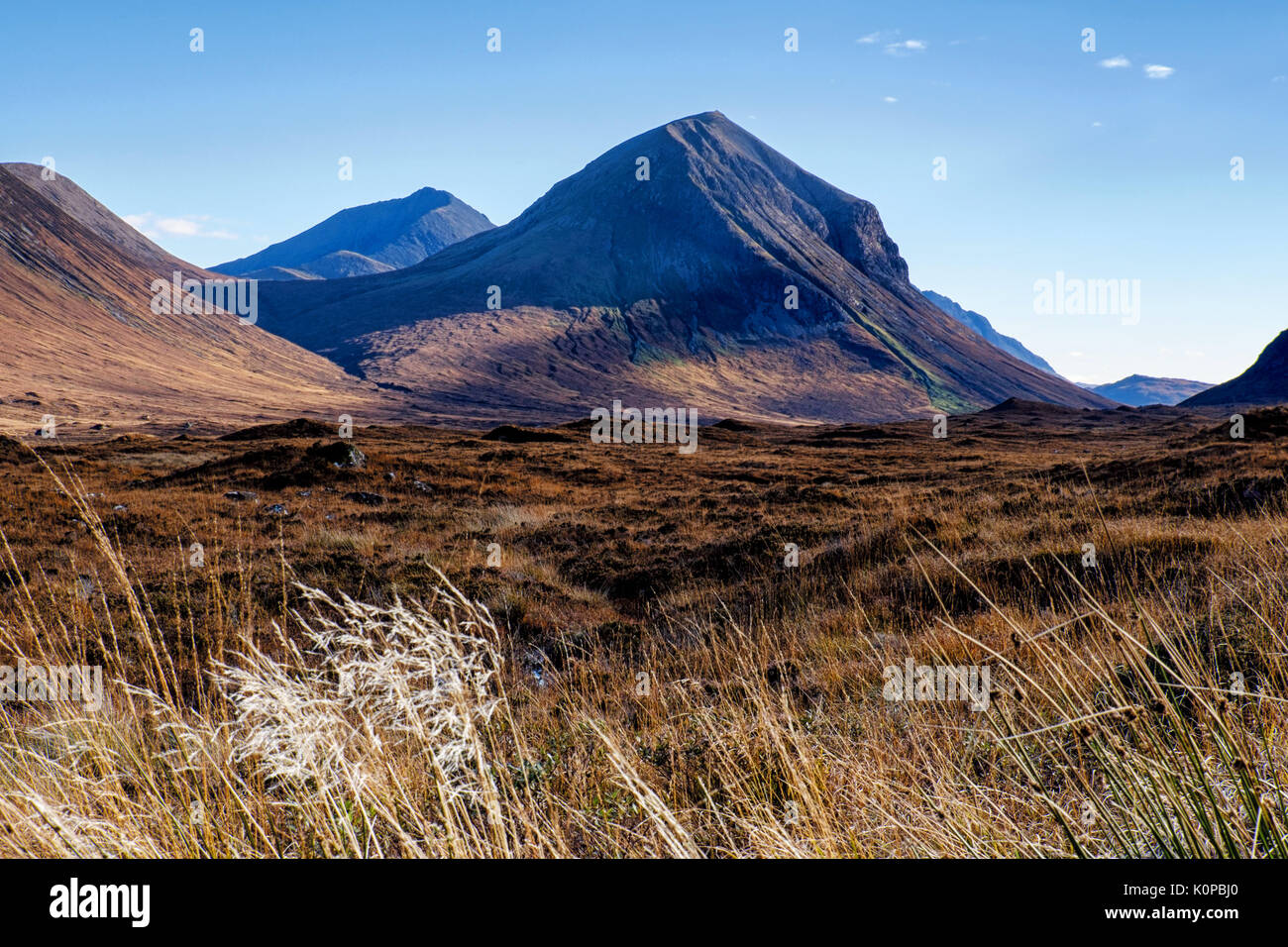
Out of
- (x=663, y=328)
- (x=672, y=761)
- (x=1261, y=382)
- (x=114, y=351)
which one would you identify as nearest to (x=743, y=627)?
(x=672, y=761)

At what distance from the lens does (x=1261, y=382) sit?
447 ft

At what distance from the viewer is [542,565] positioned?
12414mm

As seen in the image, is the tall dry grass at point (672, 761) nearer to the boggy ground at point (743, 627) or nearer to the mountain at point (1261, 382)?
the boggy ground at point (743, 627)

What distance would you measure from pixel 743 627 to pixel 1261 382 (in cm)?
17922

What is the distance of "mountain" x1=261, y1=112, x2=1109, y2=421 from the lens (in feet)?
470

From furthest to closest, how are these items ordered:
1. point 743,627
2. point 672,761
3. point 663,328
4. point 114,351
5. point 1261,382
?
point 663,328
point 1261,382
point 114,351
point 743,627
point 672,761

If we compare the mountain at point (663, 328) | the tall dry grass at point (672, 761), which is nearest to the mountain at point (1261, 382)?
the mountain at point (663, 328)

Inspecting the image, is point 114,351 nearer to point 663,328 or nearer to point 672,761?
point 663,328

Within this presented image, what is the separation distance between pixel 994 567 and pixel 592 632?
479 cm

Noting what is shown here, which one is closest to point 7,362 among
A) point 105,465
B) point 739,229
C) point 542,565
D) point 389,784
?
point 105,465

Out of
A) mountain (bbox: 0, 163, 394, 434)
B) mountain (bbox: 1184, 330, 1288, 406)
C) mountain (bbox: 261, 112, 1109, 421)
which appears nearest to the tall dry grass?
mountain (bbox: 0, 163, 394, 434)

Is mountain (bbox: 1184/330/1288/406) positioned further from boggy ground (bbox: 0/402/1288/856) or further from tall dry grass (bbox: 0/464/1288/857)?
tall dry grass (bbox: 0/464/1288/857)

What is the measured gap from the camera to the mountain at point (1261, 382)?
429 ft

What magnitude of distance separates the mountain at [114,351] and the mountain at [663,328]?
15.3 meters
